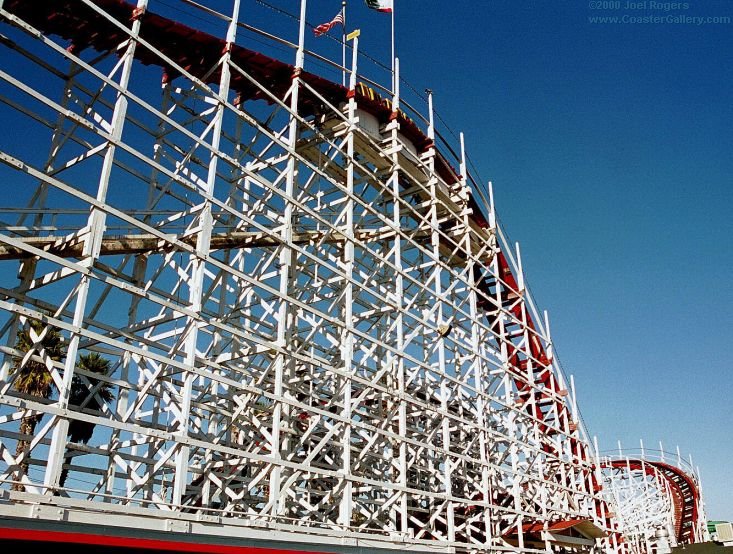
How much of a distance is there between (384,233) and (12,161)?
13195mm

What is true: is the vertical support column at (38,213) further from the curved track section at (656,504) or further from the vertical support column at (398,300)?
the curved track section at (656,504)

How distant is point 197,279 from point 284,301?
8.41 ft

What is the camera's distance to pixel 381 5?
24.1 meters

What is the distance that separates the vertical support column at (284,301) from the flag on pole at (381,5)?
5927 mm

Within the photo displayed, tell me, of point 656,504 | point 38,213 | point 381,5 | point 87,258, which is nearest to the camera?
point 87,258

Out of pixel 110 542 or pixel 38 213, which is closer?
pixel 110 542

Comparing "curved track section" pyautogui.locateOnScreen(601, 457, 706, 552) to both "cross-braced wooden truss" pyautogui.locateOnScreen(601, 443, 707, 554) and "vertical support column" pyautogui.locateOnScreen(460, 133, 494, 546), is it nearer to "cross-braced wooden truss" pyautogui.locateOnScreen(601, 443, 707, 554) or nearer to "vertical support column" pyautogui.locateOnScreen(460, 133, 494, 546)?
"cross-braced wooden truss" pyautogui.locateOnScreen(601, 443, 707, 554)

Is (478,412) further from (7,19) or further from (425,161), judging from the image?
(7,19)

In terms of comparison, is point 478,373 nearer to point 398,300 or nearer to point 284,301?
point 398,300

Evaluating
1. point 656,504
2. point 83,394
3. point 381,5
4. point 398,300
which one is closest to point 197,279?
point 398,300

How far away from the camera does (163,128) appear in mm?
16422

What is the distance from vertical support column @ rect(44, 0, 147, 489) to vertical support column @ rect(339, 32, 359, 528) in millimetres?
6761

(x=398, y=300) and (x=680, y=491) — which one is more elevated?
(x=398, y=300)

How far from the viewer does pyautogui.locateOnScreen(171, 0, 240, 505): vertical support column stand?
12102mm
